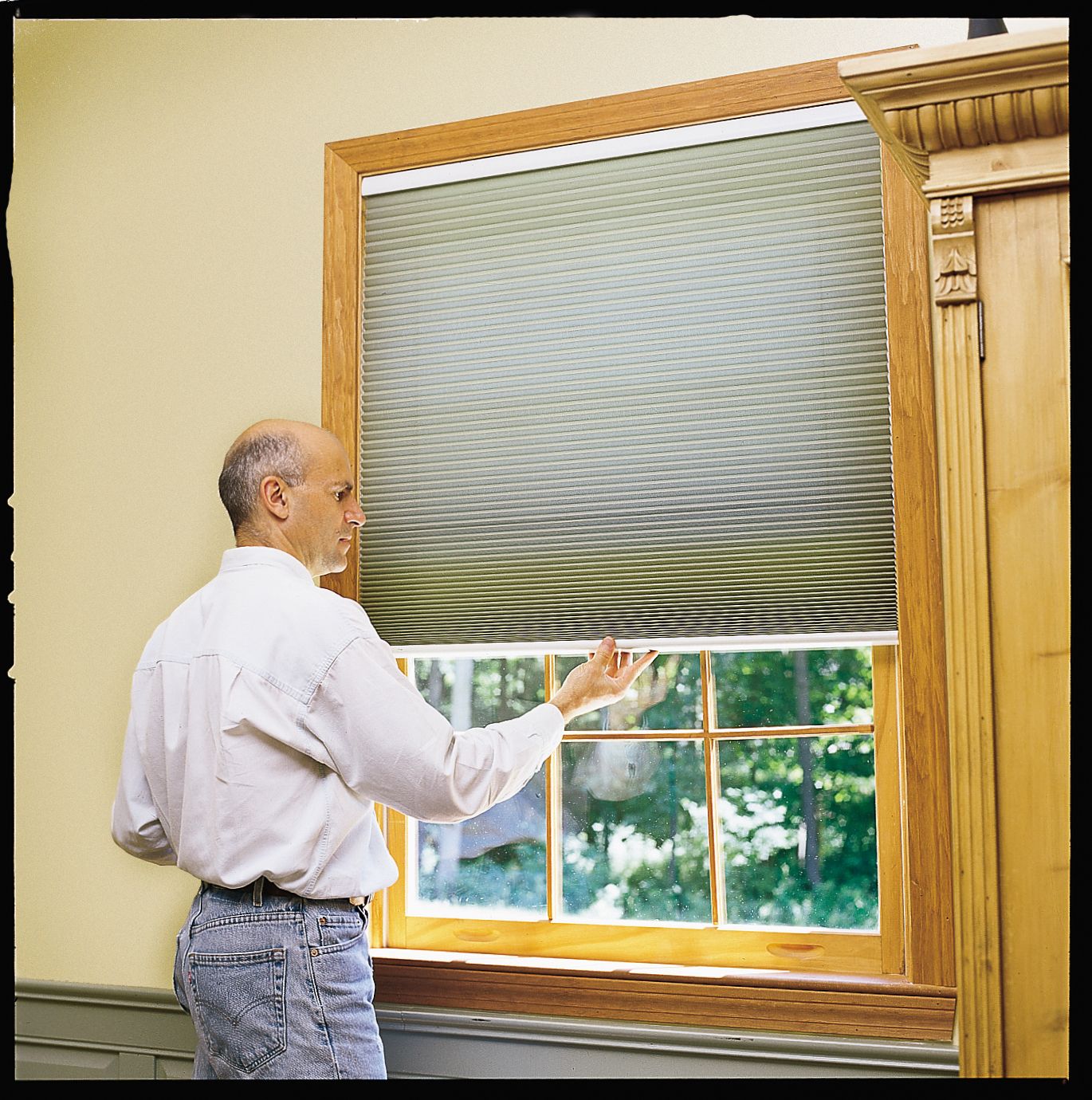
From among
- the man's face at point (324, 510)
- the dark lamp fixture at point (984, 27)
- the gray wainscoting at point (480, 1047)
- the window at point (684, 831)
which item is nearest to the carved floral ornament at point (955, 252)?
the dark lamp fixture at point (984, 27)

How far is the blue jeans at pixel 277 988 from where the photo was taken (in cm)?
177

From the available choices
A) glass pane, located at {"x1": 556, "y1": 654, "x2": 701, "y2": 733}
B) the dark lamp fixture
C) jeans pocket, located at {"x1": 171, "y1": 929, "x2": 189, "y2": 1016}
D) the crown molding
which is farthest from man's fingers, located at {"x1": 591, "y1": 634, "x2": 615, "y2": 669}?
the dark lamp fixture

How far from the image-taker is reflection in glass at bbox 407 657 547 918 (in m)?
2.31

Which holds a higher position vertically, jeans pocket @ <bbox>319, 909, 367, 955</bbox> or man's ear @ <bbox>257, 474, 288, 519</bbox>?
man's ear @ <bbox>257, 474, 288, 519</bbox>

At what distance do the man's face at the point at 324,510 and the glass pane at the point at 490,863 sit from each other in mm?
627

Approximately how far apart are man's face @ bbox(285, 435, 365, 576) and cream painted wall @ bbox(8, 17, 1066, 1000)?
36 cm

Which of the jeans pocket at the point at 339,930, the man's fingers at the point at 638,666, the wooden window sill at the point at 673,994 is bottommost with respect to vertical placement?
the wooden window sill at the point at 673,994

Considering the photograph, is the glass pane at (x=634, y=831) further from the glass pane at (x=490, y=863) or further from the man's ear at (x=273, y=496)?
the man's ear at (x=273, y=496)

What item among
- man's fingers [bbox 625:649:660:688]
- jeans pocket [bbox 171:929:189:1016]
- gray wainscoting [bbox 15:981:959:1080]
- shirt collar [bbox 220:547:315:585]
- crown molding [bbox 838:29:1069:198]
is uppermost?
crown molding [bbox 838:29:1069:198]

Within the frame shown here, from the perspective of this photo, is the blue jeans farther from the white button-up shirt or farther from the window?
the window

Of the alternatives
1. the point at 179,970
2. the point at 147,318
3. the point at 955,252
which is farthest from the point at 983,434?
the point at 147,318

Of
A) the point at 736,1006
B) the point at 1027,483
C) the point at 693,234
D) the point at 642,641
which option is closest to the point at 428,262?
the point at 693,234

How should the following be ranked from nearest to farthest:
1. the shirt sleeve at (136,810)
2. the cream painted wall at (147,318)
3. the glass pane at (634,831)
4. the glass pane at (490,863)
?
the shirt sleeve at (136,810), the glass pane at (634,831), the glass pane at (490,863), the cream painted wall at (147,318)

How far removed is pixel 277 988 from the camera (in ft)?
5.82
